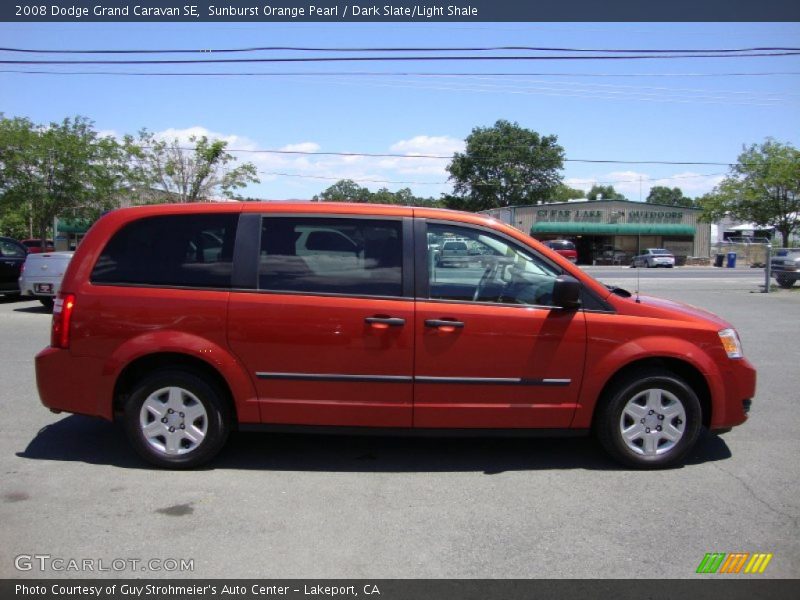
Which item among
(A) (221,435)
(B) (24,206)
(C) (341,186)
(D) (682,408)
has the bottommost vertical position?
(A) (221,435)

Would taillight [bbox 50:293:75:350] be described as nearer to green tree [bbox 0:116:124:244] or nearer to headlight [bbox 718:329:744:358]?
headlight [bbox 718:329:744:358]

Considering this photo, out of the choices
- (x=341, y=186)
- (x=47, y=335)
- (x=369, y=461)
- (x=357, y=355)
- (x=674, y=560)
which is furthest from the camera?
(x=341, y=186)

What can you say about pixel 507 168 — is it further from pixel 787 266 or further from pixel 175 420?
pixel 175 420

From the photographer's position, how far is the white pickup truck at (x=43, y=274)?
13617 mm

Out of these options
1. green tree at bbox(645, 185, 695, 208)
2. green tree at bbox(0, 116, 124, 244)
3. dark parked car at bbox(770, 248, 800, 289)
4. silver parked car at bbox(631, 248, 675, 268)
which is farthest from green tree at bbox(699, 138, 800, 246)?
green tree at bbox(645, 185, 695, 208)

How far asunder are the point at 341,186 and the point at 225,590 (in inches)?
2202

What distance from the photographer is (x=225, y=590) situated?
315cm

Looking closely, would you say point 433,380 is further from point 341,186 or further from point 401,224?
point 341,186

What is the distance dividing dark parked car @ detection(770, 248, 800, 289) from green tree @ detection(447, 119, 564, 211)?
51.9 meters

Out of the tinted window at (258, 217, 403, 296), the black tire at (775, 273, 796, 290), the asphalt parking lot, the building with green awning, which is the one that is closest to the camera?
the asphalt parking lot

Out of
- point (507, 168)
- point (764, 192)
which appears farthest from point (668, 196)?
point (764, 192)

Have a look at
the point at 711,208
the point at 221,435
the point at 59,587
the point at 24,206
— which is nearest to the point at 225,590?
the point at 59,587

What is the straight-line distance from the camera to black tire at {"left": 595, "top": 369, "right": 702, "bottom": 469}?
459 centimetres

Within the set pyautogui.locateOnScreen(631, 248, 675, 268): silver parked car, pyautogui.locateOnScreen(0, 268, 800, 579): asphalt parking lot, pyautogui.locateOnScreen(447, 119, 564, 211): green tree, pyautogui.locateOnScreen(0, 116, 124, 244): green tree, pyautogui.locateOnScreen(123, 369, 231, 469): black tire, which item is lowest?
pyautogui.locateOnScreen(0, 268, 800, 579): asphalt parking lot
